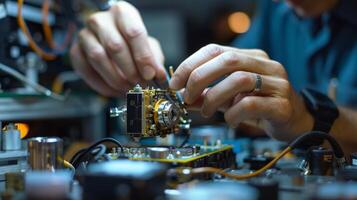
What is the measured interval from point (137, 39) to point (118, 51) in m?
0.07

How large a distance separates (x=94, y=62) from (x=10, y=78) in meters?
0.26

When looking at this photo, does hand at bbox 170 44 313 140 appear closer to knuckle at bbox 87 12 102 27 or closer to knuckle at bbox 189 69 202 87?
knuckle at bbox 189 69 202 87

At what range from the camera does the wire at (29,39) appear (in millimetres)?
1317

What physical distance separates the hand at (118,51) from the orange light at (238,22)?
1796 millimetres

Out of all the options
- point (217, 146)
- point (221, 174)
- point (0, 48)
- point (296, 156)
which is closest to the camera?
point (221, 174)

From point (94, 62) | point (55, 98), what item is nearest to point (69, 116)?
point (55, 98)

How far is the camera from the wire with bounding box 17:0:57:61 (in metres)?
1.32

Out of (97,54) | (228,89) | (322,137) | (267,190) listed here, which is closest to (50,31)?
(97,54)

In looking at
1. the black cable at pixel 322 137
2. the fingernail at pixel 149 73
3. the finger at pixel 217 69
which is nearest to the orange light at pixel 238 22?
the fingernail at pixel 149 73

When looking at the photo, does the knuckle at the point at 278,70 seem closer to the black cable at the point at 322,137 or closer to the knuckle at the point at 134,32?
the black cable at the point at 322,137

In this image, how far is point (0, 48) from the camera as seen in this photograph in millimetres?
1290

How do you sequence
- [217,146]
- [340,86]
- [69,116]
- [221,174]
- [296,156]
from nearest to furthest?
[221,174] → [217,146] → [296,156] → [69,116] → [340,86]

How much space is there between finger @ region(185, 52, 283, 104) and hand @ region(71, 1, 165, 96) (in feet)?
0.76

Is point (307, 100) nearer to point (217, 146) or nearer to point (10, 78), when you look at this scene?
point (217, 146)
